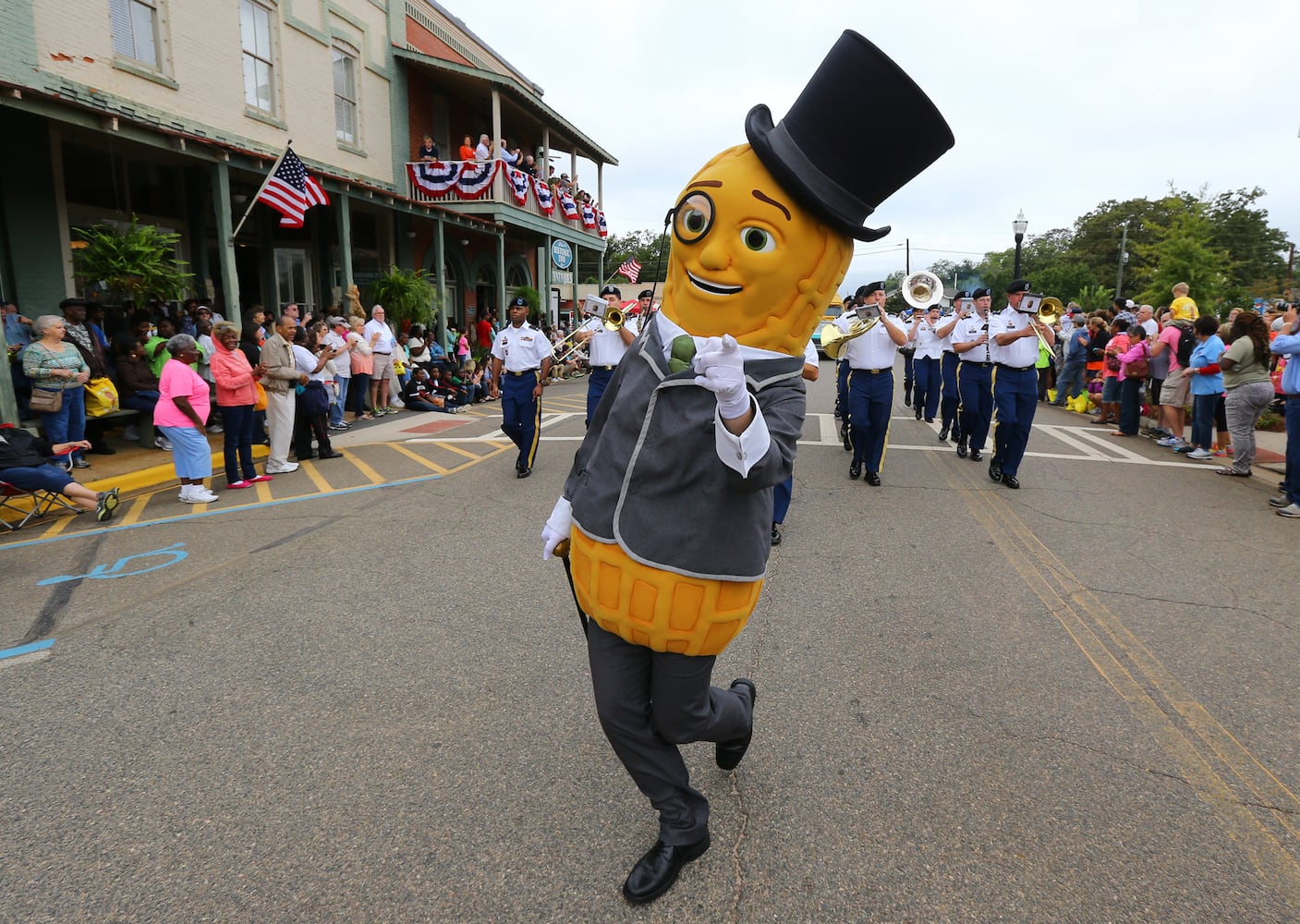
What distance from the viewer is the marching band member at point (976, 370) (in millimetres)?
8500

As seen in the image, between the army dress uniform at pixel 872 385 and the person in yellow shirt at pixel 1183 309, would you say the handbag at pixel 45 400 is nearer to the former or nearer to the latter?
the army dress uniform at pixel 872 385

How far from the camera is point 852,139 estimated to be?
2145mm

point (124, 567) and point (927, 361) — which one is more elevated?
point (927, 361)

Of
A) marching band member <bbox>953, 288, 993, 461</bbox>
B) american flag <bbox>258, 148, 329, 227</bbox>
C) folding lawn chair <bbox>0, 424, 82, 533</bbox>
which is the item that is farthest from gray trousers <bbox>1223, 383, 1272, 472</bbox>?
american flag <bbox>258, 148, 329, 227</bbox>

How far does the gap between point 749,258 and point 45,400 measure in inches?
323

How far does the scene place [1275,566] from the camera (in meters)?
5.52

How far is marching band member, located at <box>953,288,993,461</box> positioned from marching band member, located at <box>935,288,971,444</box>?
197mm

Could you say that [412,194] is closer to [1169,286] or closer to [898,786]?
[898,786]

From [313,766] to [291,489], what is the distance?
5.36 m

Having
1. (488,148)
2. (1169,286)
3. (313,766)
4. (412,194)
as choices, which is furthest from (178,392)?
(1169,286)

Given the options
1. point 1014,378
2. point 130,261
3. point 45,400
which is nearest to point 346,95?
point 130,261

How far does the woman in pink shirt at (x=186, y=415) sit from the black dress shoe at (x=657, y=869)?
20.9 feet

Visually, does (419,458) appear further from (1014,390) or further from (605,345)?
(1014,390)

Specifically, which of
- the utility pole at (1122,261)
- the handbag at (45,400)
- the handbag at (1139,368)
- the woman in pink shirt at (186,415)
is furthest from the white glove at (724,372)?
the utility pole at (1122,261)
